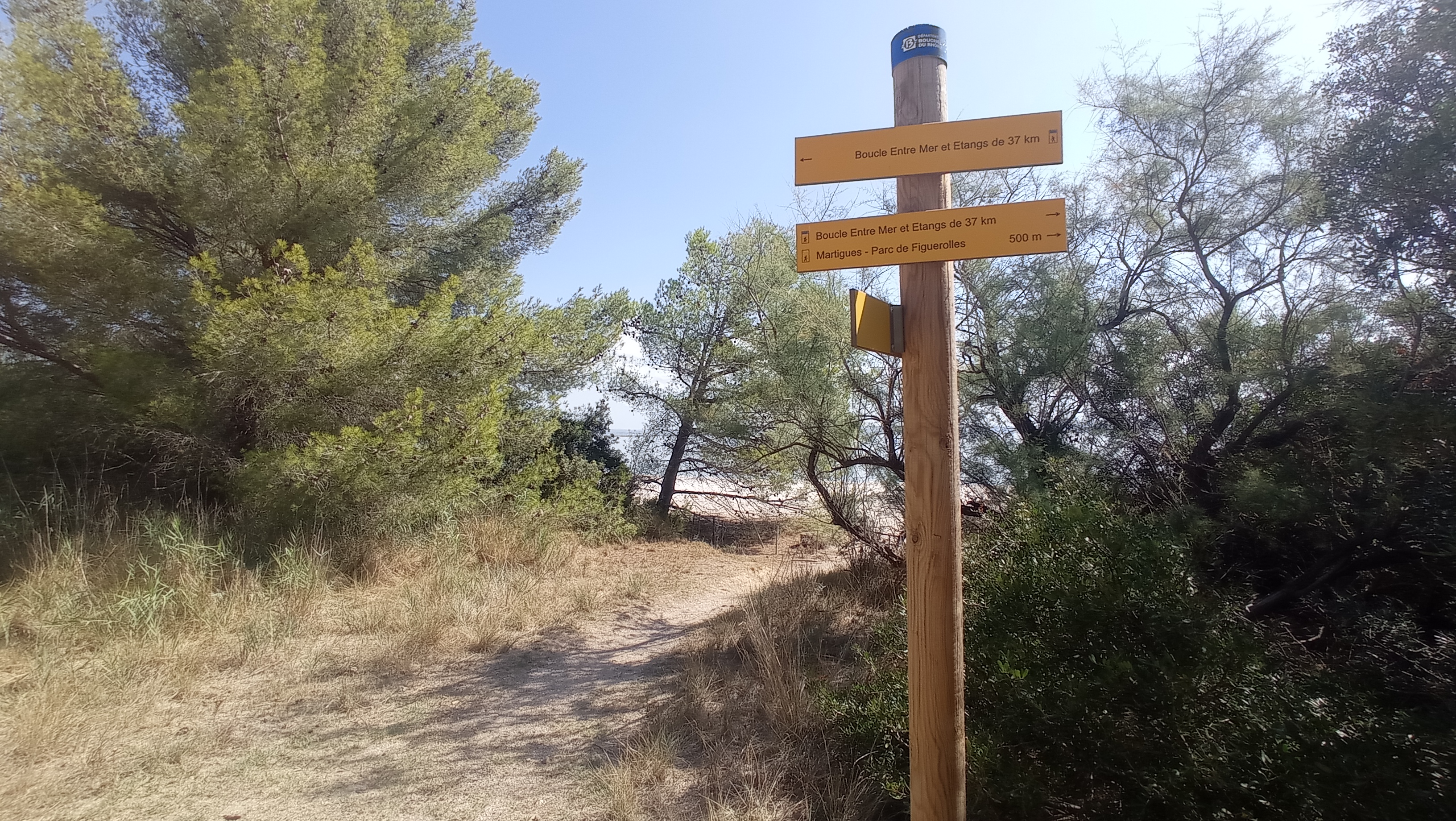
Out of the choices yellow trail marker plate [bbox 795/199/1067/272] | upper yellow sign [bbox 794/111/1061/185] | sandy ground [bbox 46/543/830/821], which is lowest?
sandy ground [bbox 46/543/830/821]

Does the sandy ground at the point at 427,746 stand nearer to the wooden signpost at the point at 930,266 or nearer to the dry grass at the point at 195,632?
the dry grass at the point at 195,632

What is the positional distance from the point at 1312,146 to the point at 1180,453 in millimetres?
2119

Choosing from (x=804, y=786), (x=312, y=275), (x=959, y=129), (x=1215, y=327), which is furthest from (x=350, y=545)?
(x=1215, y=327)

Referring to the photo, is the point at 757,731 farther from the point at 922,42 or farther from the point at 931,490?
the point at 922,42

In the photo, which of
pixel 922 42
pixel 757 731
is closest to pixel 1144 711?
pixel 757 731

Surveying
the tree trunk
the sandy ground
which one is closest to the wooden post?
the sandy ground

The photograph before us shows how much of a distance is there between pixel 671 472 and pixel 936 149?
11.9m

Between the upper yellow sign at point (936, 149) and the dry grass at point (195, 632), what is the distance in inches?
166

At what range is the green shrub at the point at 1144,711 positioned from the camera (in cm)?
213

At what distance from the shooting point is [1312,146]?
4453 millimetres

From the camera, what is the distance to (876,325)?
2.54 meters

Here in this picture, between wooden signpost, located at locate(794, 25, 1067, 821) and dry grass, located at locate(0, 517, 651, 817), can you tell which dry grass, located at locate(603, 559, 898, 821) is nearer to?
wooden signpost, located at locate(794, 25, 1067, 821)

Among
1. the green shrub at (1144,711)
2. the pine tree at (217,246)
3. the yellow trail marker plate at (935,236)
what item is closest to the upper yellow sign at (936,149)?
the yellow trail marker plate at (935,236)

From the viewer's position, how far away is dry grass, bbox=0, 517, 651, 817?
357 cm
